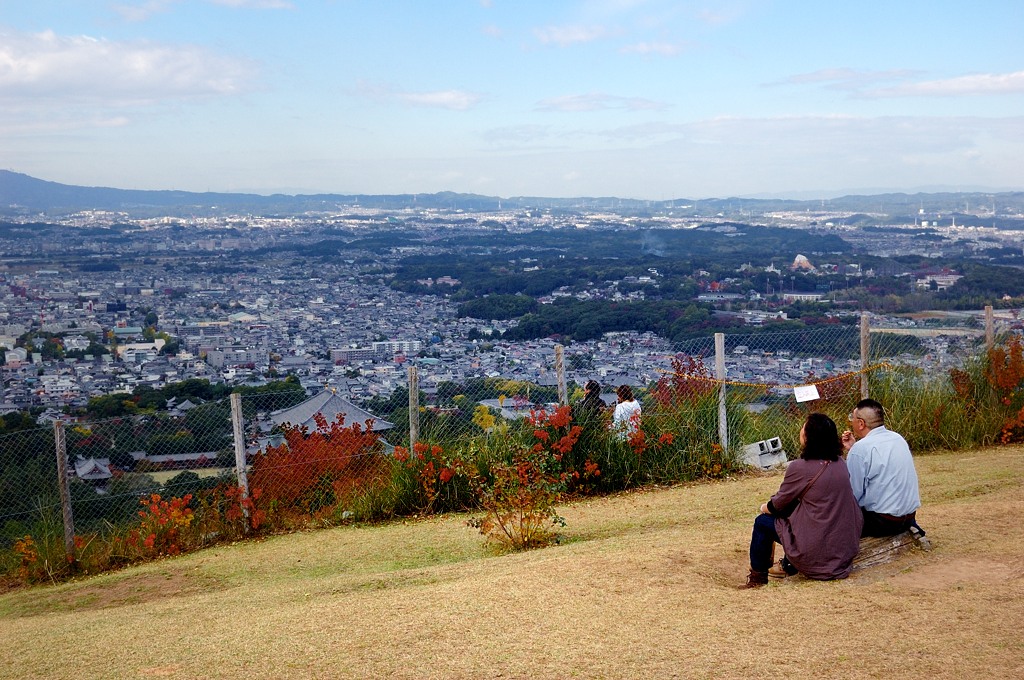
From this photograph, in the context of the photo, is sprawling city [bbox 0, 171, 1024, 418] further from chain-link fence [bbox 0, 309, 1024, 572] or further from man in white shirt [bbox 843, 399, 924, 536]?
man in white shirt [bbox 843, 399, 924, 536]

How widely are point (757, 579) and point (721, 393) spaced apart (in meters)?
5.32

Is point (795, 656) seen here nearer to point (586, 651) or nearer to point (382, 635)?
point (586, 651)

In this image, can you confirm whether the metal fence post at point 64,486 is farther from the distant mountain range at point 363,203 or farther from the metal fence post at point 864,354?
the distant mountain range at point 363,203

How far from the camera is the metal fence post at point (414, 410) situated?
34.5 ft

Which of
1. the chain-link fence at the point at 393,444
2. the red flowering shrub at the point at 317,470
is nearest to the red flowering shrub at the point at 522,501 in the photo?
the chain-link fence at the point at 393,444

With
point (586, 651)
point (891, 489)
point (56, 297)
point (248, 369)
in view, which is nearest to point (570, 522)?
point (891, 489)

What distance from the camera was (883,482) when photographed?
6469 millimetres

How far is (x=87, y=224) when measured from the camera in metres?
73.2

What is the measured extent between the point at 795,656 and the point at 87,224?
254ft

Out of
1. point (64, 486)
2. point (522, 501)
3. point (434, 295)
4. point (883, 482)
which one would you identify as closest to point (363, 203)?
point (434, 295)

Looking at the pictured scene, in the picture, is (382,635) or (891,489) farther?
(891,489)

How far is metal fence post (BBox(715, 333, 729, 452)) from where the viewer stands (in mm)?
11344

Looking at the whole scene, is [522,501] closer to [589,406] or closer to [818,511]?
[818,511]

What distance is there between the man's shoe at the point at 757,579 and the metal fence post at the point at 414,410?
5048 millimetres
